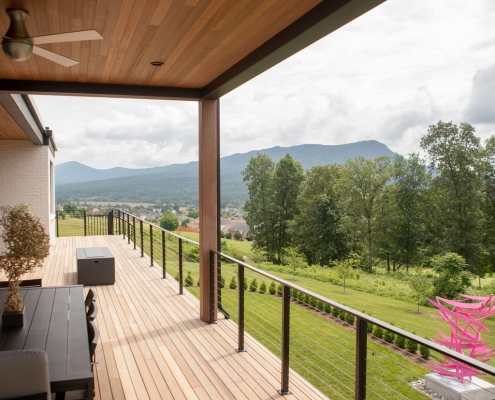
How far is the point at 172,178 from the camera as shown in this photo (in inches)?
1118

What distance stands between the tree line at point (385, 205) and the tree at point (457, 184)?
7cm

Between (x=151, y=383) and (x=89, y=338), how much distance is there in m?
1.02

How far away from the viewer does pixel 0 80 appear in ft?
13.5

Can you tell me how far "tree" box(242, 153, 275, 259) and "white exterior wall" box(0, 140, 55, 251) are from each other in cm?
2569

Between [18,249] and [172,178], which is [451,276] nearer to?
[172,178]

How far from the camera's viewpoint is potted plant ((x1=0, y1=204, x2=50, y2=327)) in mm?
2490

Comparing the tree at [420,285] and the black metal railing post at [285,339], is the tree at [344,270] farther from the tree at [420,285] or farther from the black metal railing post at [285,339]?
the black metal railing post at [285,339]

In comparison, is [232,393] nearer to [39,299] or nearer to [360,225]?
[39,299]

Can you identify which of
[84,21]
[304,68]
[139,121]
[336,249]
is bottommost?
[336,249]

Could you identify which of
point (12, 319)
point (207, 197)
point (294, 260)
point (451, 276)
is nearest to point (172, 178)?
point (294, 260)

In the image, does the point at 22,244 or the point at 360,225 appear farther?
the point at 360,225

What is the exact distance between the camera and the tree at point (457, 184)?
30688 mm

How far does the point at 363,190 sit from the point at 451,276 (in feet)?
→ 34.8

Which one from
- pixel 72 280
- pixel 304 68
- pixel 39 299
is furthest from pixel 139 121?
pixel 39 299
